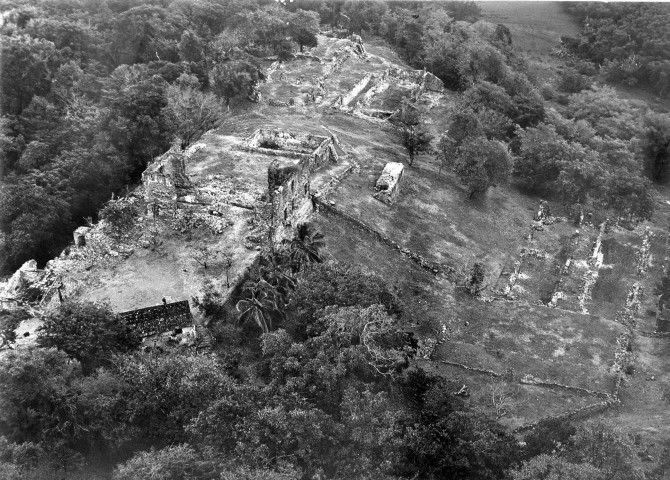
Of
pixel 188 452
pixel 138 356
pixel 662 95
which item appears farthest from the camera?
pixel 662 95

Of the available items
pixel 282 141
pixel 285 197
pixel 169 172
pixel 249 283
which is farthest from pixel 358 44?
pixel 249 283

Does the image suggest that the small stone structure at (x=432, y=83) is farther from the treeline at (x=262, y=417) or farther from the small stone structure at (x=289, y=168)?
the treeline at (x=262, y=417)

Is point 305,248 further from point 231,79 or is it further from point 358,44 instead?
point 358,44

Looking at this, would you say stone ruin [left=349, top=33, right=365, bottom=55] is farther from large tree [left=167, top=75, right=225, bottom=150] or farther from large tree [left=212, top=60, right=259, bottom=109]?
large tree [left=167, top=75, right=225, bottom=150]

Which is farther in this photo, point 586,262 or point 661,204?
point 661,204

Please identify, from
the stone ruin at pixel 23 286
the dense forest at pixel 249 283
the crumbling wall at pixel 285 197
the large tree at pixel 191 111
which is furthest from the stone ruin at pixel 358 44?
the stone ruin at pixel 23 286

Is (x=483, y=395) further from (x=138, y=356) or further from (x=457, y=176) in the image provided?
(x=457, y=176)

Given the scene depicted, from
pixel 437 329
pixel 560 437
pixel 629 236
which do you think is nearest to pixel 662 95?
pixel 629 236
